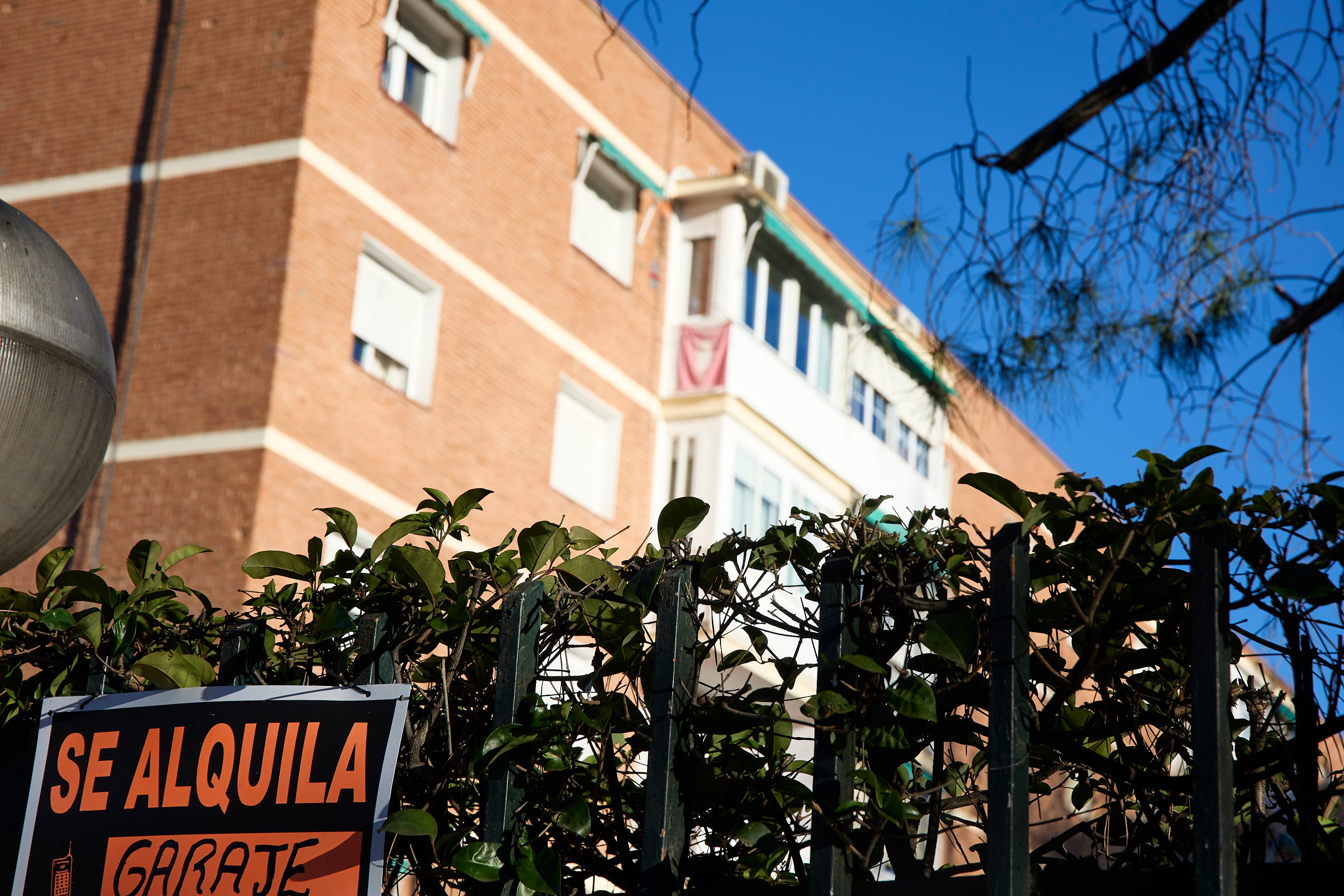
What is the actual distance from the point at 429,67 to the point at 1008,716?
1533cm

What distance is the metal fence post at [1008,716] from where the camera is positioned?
2.13m

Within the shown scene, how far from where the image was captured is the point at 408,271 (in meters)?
15.4

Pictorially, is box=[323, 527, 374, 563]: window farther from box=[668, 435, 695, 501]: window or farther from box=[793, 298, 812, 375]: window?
box=[793, 298, 812, 375]: window

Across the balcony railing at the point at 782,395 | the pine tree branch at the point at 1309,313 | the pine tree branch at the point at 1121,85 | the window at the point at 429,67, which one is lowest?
the pine tree branch at the point at 1309,313

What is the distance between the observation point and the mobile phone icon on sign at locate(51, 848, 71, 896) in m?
2.97

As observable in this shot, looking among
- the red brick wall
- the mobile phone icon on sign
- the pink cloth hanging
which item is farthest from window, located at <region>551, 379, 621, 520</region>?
the mobile phone icon on sign

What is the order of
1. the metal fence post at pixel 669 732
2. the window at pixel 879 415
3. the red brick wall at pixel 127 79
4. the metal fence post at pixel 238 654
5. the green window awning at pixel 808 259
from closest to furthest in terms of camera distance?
the metal fence post at pixel 669 732 < the metal fence post at pixel 238 654 < the red brick wall at pixel 127 79 < the green window awning at pixel 808 259 < the window at pixel 879 415

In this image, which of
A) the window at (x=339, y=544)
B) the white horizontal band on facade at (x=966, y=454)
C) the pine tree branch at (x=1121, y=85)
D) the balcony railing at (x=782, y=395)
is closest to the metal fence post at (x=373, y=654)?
the pine tree branch at (x=1121, y=85)

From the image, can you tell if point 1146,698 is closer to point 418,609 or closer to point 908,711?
point 908,711

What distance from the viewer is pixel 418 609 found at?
9.77 ft

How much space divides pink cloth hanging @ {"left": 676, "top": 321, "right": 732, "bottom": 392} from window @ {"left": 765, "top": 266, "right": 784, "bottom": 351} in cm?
132

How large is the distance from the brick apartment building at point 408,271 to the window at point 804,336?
57 mm

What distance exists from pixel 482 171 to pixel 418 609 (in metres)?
14.1

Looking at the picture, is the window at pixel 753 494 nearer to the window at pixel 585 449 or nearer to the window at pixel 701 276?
the window at pixel 585 449
